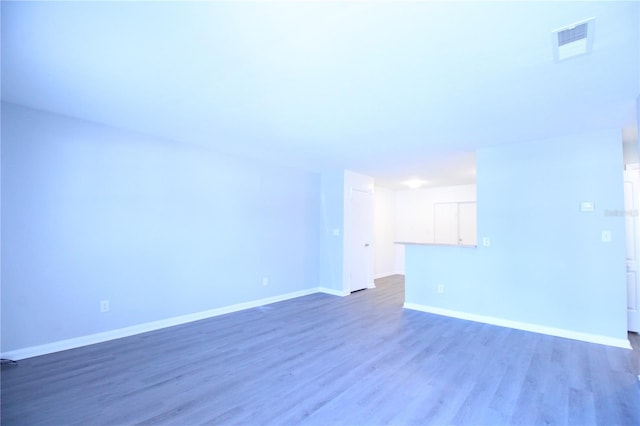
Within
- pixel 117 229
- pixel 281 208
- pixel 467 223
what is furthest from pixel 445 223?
pixel 117 229

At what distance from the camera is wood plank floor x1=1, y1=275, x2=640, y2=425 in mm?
2053

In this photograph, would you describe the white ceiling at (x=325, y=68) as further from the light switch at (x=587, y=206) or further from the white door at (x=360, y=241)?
the white door at (x=360, y=241)

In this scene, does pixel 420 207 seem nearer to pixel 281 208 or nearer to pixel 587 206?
pixel 281 208

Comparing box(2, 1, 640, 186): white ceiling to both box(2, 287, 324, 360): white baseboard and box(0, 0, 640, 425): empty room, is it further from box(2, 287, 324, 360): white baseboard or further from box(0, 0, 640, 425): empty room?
box(2, 287, 324, 360): white baseboard

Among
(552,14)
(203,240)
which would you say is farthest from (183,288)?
(552,14)

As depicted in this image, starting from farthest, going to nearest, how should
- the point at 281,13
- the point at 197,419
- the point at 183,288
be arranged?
1. the point at 183,288
2. the point at 197,419
3. the point at 281,13

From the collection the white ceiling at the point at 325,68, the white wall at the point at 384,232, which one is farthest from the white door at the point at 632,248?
the white wall at the point at 384,232

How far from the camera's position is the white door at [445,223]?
764 cm

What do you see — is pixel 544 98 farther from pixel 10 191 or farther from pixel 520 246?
pixel 10 191

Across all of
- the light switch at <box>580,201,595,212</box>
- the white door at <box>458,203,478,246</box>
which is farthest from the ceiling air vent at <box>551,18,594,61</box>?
the white door at <box>458,203,478,246</box>

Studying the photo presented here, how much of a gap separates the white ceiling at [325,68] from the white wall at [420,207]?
4.06 meters

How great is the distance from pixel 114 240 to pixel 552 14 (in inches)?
176

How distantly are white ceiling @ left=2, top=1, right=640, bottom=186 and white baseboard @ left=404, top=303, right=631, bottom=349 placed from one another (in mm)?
2474

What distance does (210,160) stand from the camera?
4457mm
